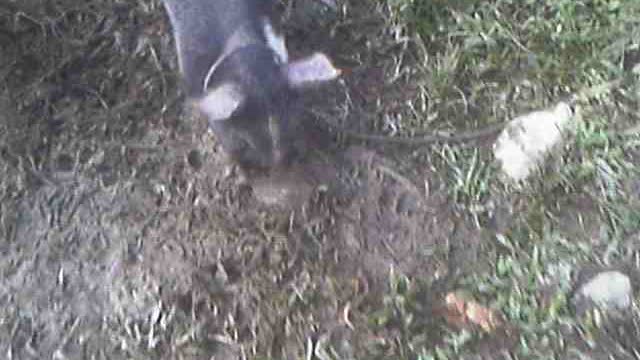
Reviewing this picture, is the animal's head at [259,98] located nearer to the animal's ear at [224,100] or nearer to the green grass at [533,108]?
the animal's ear at [224,100]

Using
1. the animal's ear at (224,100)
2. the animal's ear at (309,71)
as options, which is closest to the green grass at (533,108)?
the animal's ear at (309,71)

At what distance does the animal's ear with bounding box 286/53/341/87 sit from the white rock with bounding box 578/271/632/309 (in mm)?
687

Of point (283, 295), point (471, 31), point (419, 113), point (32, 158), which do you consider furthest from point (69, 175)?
point (471, 31)

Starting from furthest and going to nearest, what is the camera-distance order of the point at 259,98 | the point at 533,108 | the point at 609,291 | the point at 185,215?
the point at 533,108 → the point at 185,215 → the point at 259,98 → the point at 609,291

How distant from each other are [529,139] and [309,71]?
51 cm

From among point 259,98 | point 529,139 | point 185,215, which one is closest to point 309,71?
point 259,98

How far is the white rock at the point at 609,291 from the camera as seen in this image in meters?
2.31

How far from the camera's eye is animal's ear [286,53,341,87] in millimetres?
→ 2475

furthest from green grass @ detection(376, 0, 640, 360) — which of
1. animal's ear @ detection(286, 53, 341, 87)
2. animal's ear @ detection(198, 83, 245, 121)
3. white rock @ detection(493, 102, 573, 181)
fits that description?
animal's ear @ detection(198, 83, 245, 121)

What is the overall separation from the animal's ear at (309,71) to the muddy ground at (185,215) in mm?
184

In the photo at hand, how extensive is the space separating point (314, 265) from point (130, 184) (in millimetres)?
481

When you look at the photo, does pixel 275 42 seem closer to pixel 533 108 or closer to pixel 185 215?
pixel 185 215

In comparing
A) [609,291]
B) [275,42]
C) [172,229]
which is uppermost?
[275,42]

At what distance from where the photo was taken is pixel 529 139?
2.59 meters
